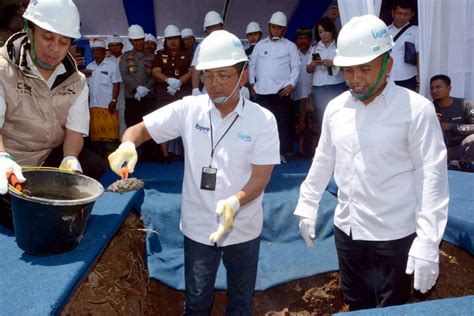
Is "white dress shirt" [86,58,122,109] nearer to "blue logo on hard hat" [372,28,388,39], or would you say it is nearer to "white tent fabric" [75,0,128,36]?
"white tent fabric" [75,0,128,36]

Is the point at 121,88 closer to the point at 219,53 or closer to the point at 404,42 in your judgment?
the point at 404,42

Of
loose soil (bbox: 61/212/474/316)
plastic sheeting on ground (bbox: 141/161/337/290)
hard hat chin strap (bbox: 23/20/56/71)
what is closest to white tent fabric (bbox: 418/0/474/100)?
plastic sheeting on ground (bbox: 141/161/337/290)

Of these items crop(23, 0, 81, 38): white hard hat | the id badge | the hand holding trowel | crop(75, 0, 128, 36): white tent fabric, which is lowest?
the id badge

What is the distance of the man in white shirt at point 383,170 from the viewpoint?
1676 millimetres

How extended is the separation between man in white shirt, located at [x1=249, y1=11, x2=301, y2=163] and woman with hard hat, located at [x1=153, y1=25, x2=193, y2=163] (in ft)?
2.38

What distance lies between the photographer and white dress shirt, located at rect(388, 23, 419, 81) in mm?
4172

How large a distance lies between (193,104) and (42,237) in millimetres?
932

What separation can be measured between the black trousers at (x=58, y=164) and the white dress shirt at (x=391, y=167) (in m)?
1.48

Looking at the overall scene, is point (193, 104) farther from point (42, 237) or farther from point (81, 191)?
point (42, 237)

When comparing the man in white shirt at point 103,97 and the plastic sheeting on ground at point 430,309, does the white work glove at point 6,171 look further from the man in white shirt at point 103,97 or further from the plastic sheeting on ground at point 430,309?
the man in white shirt at point 103,97

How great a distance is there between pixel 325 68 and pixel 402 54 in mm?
792

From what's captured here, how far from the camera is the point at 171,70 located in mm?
4727

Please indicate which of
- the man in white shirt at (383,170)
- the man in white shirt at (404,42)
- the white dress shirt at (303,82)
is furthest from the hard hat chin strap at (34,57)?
the white dress shirt at (303,82)

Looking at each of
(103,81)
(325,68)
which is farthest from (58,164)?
(325,68)
